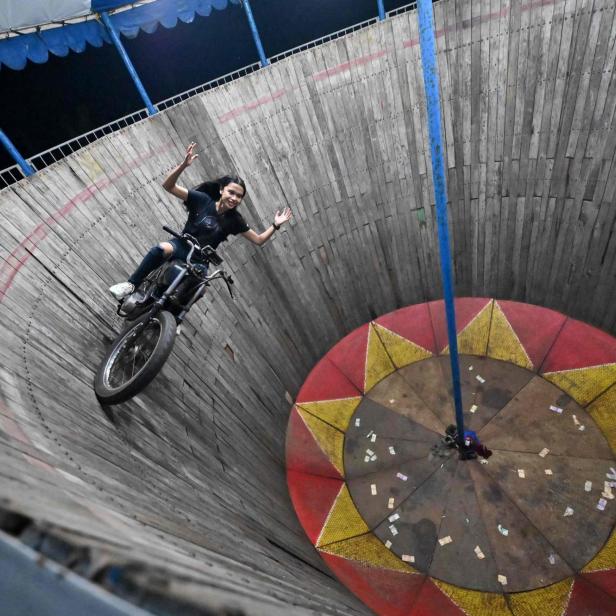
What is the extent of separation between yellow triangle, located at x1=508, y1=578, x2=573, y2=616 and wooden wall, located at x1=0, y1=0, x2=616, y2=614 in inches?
136

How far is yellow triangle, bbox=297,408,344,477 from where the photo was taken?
9398mm

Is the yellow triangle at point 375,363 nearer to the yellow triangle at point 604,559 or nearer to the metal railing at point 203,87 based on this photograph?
the yellow triangle at point 604,559

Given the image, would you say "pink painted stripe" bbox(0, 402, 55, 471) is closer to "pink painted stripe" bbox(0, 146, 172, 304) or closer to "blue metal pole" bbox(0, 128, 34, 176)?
"pink painted stripe" bbox(0, 146, 172, 304)

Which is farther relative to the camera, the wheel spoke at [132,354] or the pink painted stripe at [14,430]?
the wheel spoke at [132,354]

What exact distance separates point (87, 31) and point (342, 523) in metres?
11.9

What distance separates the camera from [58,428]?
13.0ft

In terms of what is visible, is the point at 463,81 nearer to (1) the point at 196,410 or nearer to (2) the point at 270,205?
(2) the point at 270,205

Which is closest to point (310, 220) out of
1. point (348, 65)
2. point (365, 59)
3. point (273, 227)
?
point (348, 65)

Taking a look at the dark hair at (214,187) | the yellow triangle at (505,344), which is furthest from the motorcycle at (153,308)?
the yellow triangle at (505,344)

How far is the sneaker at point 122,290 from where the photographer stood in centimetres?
548

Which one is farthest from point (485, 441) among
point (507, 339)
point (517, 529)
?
point (507, 339)

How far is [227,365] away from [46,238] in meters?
4.20

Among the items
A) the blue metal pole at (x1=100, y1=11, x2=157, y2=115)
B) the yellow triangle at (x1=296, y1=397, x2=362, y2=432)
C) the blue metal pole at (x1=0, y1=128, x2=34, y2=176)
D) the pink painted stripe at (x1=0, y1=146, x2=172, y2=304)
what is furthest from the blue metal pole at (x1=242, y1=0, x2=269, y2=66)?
the yellow triangle at (x1=296, y1=397, x2=362, y2=432)

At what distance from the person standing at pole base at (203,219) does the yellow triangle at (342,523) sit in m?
6.29
